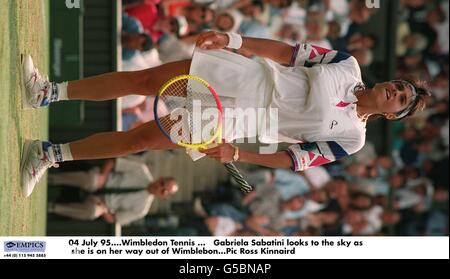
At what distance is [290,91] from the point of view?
125 inches

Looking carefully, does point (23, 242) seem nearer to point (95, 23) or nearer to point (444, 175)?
point (95, 23)

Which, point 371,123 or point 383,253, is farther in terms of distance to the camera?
point 371,123

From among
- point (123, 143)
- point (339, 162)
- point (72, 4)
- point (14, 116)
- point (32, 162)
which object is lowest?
point (339, 162)

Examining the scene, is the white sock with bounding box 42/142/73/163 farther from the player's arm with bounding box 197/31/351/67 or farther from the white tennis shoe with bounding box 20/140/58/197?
the player's arm with bounding box 197/31/351/67

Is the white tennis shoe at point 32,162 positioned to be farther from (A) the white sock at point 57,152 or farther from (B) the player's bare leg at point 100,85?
(B) the player's bare leg at point 100,85

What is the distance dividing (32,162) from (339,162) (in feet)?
9.09

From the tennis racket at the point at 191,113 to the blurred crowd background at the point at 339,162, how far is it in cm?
177

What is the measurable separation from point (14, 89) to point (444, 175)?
12.9 ft

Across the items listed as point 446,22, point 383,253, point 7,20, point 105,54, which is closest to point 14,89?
point 7,20

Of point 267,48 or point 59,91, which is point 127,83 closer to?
point 59,91

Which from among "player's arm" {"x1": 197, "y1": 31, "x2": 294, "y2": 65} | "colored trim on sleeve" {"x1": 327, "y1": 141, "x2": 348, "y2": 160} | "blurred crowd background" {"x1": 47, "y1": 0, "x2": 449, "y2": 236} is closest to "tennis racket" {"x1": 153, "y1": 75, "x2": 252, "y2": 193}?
"player's arm" {"x1": 197, "y1": 31, "x2": 294, "y2": 65}

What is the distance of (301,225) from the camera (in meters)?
5.19

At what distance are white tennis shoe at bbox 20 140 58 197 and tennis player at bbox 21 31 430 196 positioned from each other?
23cm

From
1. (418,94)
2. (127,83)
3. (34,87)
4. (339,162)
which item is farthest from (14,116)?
(339,162)
